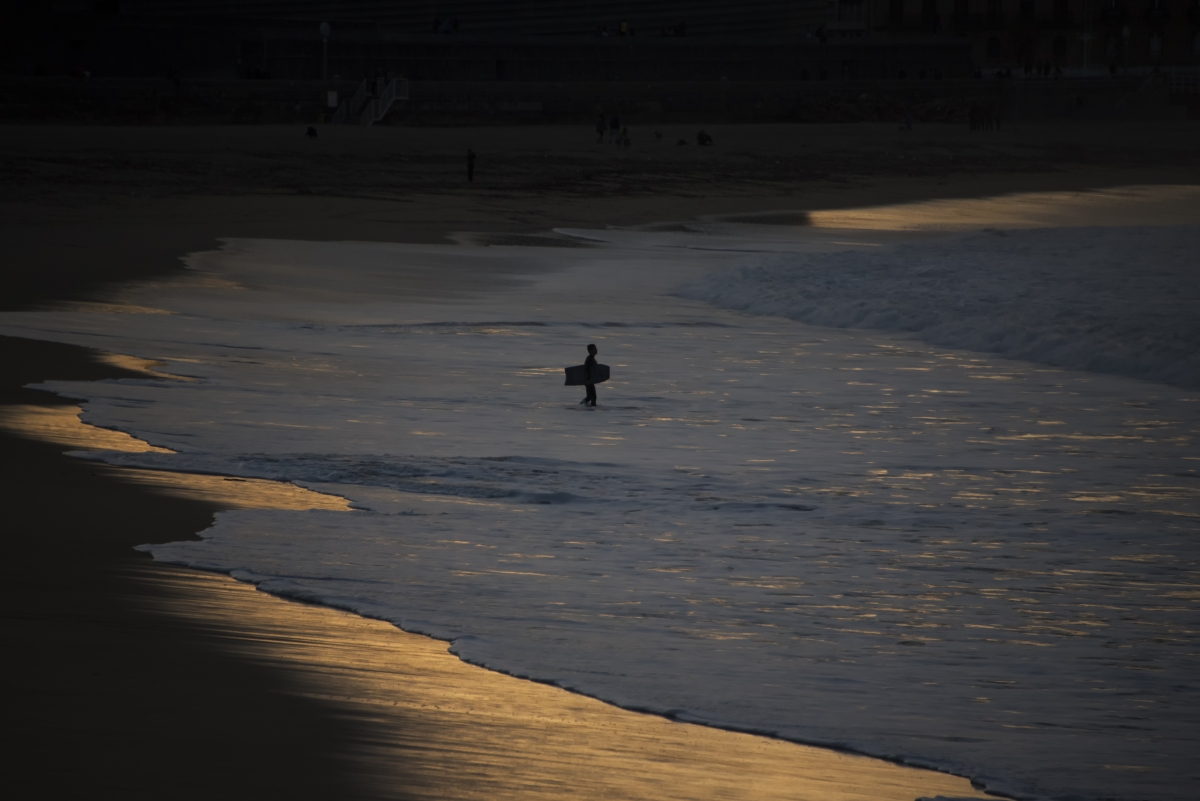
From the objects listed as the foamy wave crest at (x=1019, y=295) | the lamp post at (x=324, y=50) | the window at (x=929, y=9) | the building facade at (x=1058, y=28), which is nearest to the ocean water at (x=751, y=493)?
the foamy wave crest at (x=1019, y=295)

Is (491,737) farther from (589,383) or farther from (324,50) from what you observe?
(324,50)

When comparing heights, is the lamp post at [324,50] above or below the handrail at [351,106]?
above

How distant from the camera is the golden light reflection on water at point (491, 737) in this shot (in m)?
5.08

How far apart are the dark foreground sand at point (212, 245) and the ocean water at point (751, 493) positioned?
0.66 metres

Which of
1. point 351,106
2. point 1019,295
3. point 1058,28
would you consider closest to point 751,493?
point 1019,295

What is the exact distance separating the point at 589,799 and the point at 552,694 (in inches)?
41.5

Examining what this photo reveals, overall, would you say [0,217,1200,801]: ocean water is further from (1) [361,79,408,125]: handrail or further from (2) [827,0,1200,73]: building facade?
(2) [827,0,1200,73]: building facade

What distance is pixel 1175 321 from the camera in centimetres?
1827

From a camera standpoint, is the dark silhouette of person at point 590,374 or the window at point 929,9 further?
the window at point 929,9

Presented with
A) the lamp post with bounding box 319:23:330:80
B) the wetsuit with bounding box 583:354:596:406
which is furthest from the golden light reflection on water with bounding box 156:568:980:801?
the lamp post with bounding box 319:23:330:80

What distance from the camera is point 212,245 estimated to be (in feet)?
84.2

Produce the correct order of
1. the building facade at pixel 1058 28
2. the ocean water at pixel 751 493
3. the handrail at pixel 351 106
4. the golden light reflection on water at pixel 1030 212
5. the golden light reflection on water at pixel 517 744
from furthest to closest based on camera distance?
the building facade at pixel 1058 28
the handrail at pixel 351 106
the golden light reflection on water at pixel 1030 212
the ocean water at pixel 751 493
the golden light reflection on water at pixel 517 744

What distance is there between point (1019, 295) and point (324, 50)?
37.1 m

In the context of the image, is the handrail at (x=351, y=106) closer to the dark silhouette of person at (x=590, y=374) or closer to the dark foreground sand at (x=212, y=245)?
the dark foreground sand at (x=212, y=245)
